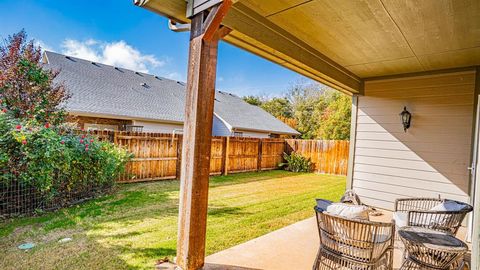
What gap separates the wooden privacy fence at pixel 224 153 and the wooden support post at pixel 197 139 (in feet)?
19.0

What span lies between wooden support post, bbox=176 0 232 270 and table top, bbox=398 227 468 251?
1.91 meters

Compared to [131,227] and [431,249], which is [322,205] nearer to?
[431,249]

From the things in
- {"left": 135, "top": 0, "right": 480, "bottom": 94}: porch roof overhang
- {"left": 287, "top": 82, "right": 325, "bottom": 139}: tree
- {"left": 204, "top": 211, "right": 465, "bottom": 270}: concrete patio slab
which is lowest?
{"left": 204, "top": 211, "right": 465, "bottom": 270}: concrete patio slab

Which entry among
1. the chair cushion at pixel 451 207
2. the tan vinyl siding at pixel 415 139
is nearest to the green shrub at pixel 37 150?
the chair cushion at pixel 451 207

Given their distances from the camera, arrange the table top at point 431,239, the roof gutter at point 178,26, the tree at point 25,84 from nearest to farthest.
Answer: the table top at point 431,239, the roof gutter at point 178,26, the tree at point 25,84

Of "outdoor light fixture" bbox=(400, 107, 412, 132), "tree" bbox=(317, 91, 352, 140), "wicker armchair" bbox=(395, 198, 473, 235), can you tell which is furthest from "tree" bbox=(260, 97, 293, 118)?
"wicker armchair" bbox=(395, 198, 473, 235)

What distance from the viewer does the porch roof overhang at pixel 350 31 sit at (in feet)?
8.59

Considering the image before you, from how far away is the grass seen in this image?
9.64 feet

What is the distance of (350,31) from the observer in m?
3.21

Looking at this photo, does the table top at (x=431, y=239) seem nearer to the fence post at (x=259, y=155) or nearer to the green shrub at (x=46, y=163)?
the green shrub at (x=46, y=163)

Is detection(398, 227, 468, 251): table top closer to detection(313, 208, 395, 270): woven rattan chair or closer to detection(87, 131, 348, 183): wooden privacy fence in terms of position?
detection(313, 208, 395, 270): woven rattan chair

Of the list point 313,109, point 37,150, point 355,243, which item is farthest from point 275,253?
→ point 313,109

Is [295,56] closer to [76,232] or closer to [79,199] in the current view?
[76,232]

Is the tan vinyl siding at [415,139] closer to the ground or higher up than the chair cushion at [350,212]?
higher up
